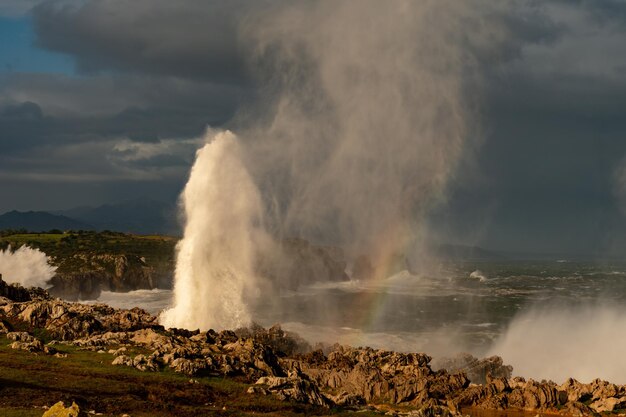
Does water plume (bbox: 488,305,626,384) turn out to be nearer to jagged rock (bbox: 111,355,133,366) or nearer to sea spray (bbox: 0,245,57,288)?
jagged rock (bbox: 111,355,133,366)

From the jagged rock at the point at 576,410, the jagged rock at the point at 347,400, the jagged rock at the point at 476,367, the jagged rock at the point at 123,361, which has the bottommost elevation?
the jagged rock at the point at 576,410

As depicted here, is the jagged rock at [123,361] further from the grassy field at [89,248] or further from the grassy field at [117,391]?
the grassy field at [89,248]

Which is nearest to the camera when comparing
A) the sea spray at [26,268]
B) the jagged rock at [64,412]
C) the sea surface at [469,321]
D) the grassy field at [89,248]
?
the jagged rock at [64,412]

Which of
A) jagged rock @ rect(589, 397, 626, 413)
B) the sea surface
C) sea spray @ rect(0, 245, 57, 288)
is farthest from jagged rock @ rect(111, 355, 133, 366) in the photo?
sea spray @ rect(0, 245, 57, 288)

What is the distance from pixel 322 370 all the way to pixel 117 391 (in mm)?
17622

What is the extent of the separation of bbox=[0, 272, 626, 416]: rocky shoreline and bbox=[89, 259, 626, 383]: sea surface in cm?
1477

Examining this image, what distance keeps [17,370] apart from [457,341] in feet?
180

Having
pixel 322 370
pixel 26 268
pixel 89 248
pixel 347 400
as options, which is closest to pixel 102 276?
pixel 26 268

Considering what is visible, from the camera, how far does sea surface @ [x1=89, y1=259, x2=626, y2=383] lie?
66.2 metres

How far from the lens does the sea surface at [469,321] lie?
66188 mm

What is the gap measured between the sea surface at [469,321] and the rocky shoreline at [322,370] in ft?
48.5

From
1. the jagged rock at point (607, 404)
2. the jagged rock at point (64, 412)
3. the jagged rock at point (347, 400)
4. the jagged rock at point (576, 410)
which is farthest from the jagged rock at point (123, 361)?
the jagged rock at point (607, 404)

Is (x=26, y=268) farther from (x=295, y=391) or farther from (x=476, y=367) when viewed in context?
(x=295, y=391)

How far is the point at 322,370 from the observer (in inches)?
1827
